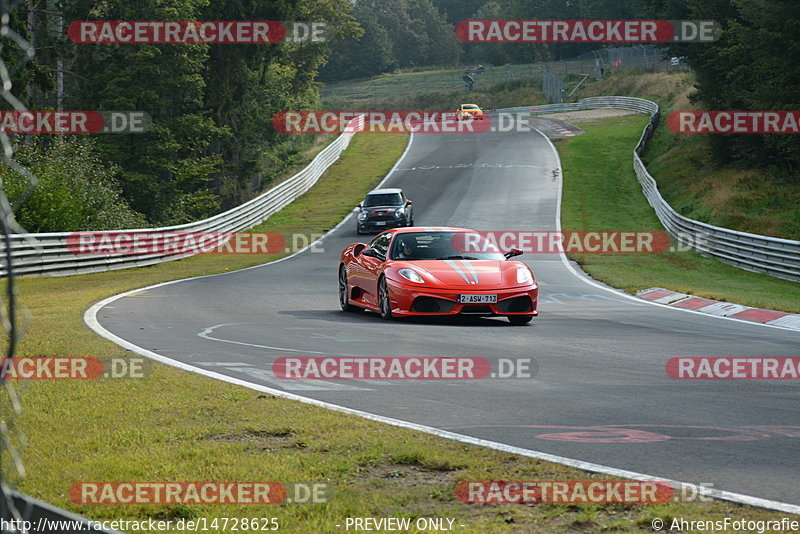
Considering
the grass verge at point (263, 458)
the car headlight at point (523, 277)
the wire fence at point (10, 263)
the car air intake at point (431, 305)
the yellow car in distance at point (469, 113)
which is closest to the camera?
the wire fence at point (10, 263)

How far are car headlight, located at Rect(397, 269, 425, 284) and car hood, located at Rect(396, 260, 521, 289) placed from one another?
0.20ft

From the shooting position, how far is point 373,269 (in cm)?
1485

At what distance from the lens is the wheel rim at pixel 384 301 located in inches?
558

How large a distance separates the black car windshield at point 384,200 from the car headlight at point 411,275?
72.6 ft

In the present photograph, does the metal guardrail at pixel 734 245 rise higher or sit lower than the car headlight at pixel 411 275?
lower

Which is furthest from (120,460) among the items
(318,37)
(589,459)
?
(318,37)

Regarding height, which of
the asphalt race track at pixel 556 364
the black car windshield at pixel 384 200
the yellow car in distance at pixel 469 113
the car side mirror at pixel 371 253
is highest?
the yellow car in distance at pixel 469 113

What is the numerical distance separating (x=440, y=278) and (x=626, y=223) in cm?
2446

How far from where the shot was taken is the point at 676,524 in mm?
4332

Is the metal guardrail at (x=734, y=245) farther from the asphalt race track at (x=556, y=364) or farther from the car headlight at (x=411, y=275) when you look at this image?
the car headlight at (x=411, y=275)

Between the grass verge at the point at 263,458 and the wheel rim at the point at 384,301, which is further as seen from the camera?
the wheel rim at the point at 384,301

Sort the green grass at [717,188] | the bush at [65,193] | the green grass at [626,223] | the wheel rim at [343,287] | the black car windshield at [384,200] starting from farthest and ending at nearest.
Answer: the black car windshield at [384,200]
the green grass at [717,188]
the bush at [65,193]
the green grass at [626,223]
the wheel rim at [343,287]

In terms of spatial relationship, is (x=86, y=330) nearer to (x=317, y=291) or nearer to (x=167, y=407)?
(x=167, y=407)

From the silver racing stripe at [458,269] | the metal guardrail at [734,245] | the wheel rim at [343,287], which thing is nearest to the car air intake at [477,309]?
the silver racing stripe at [458,269]
